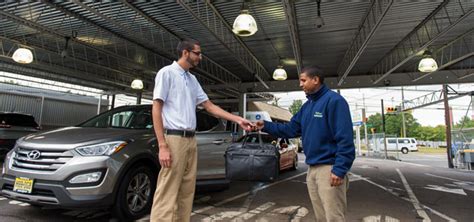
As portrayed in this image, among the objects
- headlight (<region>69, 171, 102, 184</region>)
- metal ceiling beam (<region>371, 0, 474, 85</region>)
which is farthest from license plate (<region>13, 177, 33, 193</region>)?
metal ceiling beam (<region>371, 0, 474, 85</region>)

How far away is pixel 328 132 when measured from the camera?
9.04ft

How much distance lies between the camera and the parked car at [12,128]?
924 centimetres

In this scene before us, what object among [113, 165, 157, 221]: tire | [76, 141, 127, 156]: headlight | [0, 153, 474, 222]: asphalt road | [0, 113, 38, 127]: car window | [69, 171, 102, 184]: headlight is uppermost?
[0, 113, 38, 127]: car window

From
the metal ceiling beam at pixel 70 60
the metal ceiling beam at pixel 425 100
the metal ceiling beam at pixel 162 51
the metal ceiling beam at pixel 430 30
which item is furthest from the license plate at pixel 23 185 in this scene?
the metal ceiling beam at pixel 425 100

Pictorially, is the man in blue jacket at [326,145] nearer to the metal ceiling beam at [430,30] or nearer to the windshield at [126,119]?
the windshield at [126,119]

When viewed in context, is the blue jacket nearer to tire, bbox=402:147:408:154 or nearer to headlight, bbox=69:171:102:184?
headlight, bbox=69:171:102:184

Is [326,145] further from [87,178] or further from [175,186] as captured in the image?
[87,178]

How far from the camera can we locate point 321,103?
111 inches

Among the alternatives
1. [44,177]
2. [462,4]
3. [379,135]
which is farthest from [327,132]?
[379,135]

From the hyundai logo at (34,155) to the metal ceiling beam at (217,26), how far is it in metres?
4.32

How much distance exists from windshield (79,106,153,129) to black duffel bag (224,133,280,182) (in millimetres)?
1493

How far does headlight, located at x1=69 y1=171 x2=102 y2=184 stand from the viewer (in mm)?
3625

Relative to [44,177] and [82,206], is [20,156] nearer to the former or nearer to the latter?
[44,177]

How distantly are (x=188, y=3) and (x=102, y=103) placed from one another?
2122 centimetres
